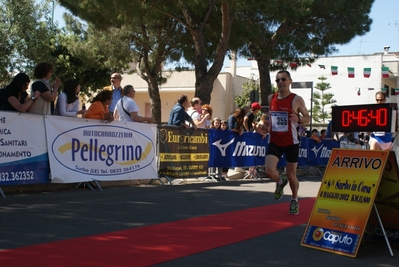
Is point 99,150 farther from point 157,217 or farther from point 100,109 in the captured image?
point 157,217

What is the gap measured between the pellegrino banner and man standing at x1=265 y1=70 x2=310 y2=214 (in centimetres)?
405

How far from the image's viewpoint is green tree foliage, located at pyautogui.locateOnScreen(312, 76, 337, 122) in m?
54.4

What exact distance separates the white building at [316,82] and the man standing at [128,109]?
125 feet

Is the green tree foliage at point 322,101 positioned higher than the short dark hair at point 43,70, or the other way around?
the green tree foliage at point 322,101

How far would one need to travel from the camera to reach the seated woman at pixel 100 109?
10.7 metres

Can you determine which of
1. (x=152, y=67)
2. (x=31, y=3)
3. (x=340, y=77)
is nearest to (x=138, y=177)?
(x=152, y=67)

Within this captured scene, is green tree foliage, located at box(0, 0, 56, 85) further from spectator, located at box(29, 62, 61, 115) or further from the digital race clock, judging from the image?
the digital race clock

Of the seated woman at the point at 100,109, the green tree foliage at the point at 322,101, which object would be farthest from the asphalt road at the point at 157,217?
the green tree foliage at the point at 322,101

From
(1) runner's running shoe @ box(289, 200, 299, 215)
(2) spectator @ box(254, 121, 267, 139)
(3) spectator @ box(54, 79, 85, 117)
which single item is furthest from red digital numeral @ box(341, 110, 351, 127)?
(2) spectator @ box(254, 121, 267, 139)

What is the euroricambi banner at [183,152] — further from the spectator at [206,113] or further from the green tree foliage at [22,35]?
the green tree foliage at [22,35]

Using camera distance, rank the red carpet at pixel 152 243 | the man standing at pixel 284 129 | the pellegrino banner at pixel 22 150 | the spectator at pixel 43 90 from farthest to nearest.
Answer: the spectator at pixel 43 90, the pellegrino banner at pixel 22 150, the man standing at pixel 284 129, the red carpet at pixel 152 243

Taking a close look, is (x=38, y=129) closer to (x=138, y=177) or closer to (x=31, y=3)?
(x=138, y=177)

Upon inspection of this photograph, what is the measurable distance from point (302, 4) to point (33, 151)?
47.2ft

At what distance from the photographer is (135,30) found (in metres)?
24.7
